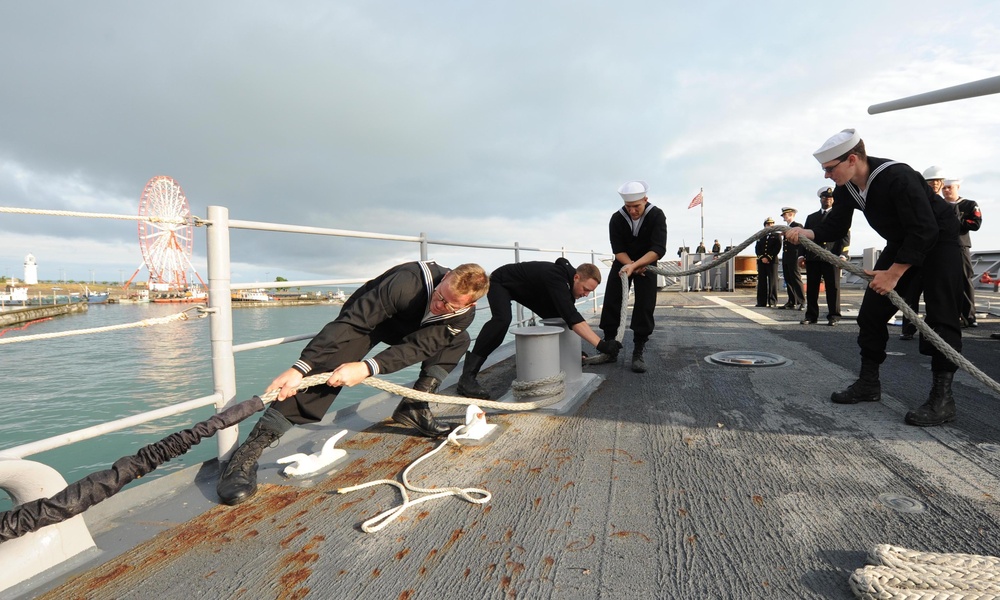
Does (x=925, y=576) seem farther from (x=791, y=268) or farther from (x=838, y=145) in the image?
(x=791, y=268)

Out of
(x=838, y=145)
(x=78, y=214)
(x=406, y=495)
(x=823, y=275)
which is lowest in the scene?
(x=406, y=495)

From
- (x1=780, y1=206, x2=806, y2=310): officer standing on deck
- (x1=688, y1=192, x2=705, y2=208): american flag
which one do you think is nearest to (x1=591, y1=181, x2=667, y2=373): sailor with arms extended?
(x1=780, y1=206, x2=806, y2=310): officer standing on deck

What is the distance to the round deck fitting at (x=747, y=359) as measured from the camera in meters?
3.61

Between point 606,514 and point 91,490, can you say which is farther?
point 606,514

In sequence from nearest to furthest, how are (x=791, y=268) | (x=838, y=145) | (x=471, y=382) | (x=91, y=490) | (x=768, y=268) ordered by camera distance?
1. (x=91, y=490)
2. (x=838, y=145)
3. (x=471, y=382)
4. (x=791, y=268)
5. (x=768, y=268)

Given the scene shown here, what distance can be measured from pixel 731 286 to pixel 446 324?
1455cm

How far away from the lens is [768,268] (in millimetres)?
8844

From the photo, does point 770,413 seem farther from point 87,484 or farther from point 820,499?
point 87,484

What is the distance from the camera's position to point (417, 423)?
2357 millimetres

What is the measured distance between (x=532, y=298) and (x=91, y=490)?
101 inches

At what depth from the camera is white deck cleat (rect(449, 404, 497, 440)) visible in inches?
88.0

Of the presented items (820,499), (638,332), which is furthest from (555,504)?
(638,332)

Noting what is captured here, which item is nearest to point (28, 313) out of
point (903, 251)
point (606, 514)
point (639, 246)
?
point (639, 246)

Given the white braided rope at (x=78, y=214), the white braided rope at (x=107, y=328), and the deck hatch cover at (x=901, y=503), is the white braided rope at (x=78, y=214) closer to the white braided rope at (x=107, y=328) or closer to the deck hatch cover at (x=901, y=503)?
the white braided rope at (x=107, y=328)
